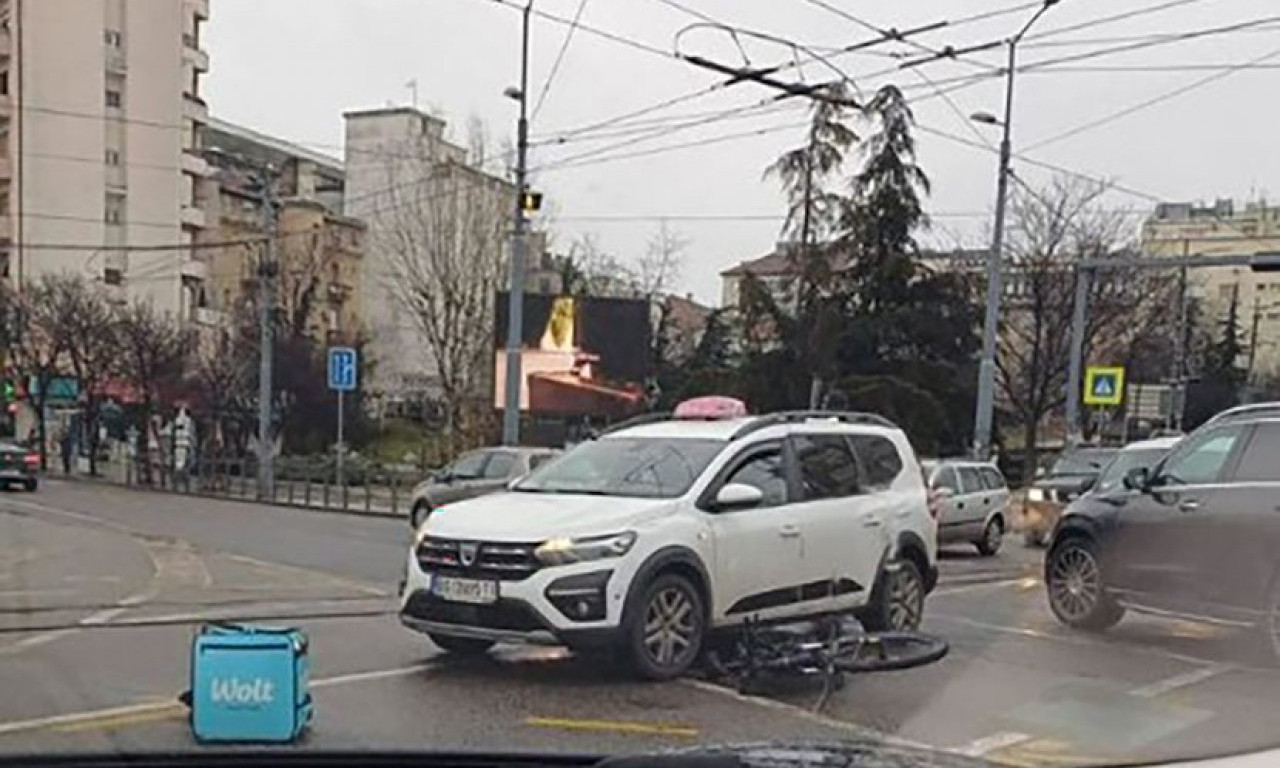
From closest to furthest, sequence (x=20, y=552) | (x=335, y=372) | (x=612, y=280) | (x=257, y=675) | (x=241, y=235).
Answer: (x=257, y=675) → (x=20, y=552) → (x=241, y=235) → (x=335, y=372) → (x=612, y=280)

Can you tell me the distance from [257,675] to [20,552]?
9.26 metres

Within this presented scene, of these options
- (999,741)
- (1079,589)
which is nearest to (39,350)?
(1079,589)

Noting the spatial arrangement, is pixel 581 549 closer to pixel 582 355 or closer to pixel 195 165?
pixel 195 165

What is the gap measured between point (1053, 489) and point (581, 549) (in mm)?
11720

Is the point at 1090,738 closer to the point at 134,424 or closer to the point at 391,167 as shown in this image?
the point at 391,167

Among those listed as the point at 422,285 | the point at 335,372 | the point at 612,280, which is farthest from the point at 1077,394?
the point at 612,280

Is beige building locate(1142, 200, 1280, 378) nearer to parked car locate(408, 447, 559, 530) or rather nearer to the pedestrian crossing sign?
the pedestrian crossing sign

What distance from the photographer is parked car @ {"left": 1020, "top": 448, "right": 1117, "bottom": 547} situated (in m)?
16.8

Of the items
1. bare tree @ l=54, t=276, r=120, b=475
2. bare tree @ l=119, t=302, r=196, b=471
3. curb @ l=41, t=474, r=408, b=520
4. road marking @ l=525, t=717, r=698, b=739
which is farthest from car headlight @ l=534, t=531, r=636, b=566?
bare tree @ l=54, t=276, r=120, b=475

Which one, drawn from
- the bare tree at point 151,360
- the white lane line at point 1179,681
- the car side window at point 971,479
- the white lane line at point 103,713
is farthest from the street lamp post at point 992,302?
the bare tree at point 151,360

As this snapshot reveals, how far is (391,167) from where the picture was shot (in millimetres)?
28344

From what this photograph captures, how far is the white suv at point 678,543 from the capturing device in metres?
7.36

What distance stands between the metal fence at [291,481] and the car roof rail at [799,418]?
1541 centimetres

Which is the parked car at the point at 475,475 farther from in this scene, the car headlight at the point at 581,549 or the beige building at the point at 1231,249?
the car headlight at the point at 581,549
